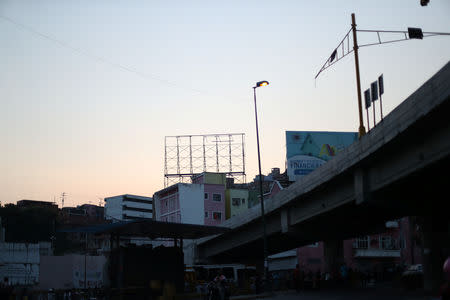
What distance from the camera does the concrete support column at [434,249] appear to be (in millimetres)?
28062

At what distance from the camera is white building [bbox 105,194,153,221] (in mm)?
163125

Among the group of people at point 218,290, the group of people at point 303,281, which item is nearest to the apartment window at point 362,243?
the group of people at point 303,281

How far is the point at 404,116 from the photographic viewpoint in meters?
20.6

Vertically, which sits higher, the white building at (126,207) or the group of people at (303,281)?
the white building at (126,207)

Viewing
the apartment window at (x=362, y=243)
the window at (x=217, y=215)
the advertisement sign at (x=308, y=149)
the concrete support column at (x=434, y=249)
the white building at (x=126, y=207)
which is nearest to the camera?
the concrete support column at (x=434, y=249)

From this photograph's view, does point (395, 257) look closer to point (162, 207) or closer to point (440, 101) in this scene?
point (162, 207)

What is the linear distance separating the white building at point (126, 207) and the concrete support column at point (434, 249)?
137872 mm

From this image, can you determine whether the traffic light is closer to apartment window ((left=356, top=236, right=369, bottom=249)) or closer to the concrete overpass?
the concrete overpass

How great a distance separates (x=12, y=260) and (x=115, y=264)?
51.3m

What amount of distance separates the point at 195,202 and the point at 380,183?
67395mm

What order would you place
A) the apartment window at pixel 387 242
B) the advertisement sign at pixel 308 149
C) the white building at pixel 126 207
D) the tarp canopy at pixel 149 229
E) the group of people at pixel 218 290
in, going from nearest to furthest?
the group of people at pixel 218 290 → the tarp canopy at pixel 149 229 → the advertisement sign at pixel 308 149 → the apartment window at pixel 387 242 → the white building at pixel 126 207

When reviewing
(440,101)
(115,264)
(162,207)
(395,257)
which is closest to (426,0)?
(440,101)

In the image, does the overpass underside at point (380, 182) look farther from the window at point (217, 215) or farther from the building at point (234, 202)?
the building at point (234, 202)

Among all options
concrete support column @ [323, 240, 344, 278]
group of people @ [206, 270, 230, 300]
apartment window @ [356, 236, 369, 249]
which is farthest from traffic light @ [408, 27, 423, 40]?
apartment window @ [356, 236, 369, 249]
